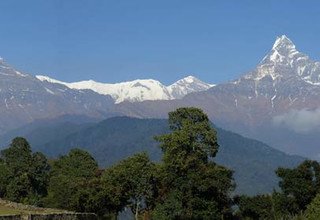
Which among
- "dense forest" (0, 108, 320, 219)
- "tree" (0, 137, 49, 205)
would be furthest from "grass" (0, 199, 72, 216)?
"tree" (0, 137, 49, 205)

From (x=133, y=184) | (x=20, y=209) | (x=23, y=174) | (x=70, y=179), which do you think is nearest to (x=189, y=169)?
(x=133, y=184)

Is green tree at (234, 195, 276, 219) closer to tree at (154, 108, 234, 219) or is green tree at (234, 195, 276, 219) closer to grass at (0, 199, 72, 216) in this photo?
tree at (154, 108, 234, 219)

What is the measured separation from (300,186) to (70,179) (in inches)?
1672

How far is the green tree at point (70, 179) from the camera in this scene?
10850 centimetres

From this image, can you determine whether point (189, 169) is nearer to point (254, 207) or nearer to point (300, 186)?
point (300, 186)

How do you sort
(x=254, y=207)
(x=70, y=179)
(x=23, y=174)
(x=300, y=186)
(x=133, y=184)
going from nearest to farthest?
(x=133, y=184)
(x=300, y=186)
(x=70, y=179)
(x=254, y=207)
(x=23, y=174)

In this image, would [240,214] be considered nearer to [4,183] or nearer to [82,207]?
[82,207]

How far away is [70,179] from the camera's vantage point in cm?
12038

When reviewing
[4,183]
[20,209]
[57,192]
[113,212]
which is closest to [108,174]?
[113,212]

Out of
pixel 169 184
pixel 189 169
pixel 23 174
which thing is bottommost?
pixel 169 184

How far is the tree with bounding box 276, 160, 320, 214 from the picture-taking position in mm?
117875

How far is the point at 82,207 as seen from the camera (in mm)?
107625

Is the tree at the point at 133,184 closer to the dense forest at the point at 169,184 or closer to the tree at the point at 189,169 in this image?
the dense forest at the point at 169,184

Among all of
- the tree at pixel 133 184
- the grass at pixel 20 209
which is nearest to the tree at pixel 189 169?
the tree at pixel 133 184
